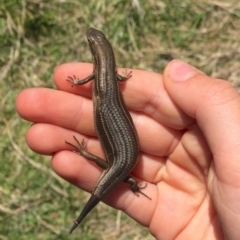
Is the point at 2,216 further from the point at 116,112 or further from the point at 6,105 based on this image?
the point at 116,112

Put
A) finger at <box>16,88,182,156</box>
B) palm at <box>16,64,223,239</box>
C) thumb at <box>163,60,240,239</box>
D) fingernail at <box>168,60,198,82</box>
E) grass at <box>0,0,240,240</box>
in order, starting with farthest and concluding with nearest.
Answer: grass at <box>0,0,240,240</box>
finger at <box>16,88,182,156</box>
palm at <box>16,64,223,239</box>
fingernail at <box>168,60,198,82</box>
thumb at <box>163,60,240,239</box>

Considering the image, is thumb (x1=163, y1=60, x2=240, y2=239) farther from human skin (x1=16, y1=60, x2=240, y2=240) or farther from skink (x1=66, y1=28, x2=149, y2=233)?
skink (x1=66, y1=28, x2=149, y2=233)

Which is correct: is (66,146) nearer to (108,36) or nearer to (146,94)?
(146,94)

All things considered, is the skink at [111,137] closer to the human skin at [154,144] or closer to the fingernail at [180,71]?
the human skin at [154,144]

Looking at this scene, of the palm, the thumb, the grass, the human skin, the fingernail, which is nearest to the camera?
the thumb

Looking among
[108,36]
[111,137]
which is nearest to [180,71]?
[111,137]

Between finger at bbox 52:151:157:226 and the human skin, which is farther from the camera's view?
finger at bbox 52:151:157:226

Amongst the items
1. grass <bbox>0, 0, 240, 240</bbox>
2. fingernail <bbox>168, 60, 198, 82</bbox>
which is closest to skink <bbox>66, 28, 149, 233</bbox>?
fingernail <bbox>168, 60, 198, 82</bbox>
